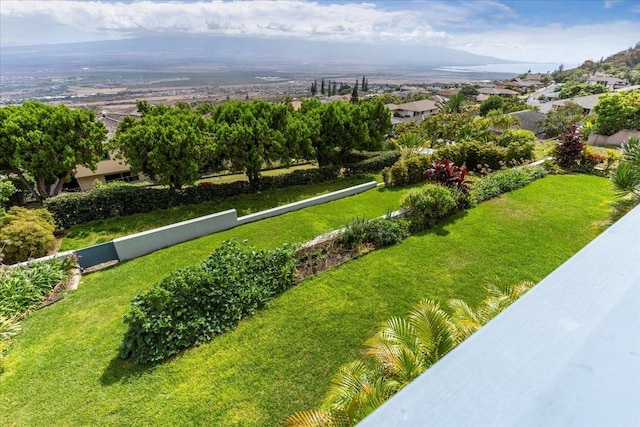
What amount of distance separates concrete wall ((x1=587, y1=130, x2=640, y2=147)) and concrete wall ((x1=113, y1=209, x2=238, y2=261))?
1065 inches

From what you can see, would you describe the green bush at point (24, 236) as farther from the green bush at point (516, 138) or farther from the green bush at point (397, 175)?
the green bush at point (516, 138)

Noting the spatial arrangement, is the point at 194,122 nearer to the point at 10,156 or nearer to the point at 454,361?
the point at 10,156

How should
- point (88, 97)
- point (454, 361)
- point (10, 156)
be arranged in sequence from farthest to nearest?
point (88, 97) → point (10, 156) → point (454, 361)

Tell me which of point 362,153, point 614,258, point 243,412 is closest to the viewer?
point 614,258

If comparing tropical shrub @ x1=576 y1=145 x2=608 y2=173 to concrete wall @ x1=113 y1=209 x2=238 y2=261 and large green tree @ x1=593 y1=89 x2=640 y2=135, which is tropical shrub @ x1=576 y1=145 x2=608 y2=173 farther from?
concrete wall @ x1=113 y1=209 x2=238 y2=261

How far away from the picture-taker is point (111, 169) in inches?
931

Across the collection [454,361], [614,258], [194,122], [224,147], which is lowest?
[224,147]

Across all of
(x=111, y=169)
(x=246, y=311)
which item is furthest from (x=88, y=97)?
(x=246, y=311)

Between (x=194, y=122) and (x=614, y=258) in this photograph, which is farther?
(x=194, y=122)

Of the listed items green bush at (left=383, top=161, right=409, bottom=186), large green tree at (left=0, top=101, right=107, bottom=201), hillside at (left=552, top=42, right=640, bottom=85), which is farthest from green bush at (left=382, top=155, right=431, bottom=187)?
hillside at (left=552, top=42, right=640, bottom=85)

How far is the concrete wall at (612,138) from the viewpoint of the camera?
21.4 m

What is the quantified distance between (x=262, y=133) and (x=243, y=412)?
1122cm

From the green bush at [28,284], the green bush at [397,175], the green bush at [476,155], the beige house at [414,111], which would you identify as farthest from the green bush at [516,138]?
the beige house at [414,111]

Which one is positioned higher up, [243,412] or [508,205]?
[508,205]
